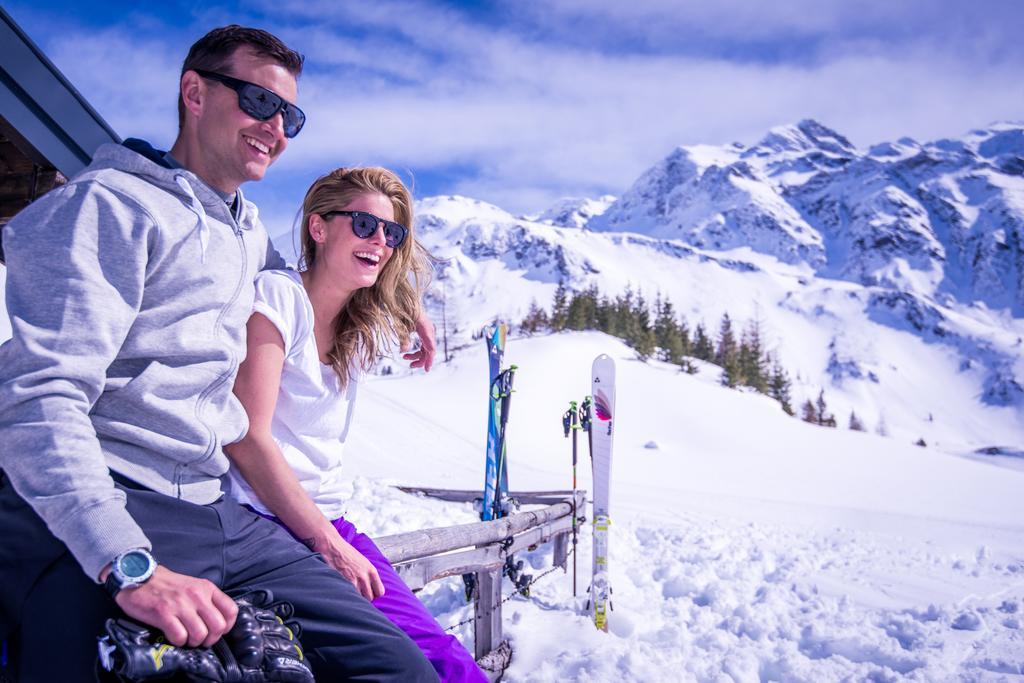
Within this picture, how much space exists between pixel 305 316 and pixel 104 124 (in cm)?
495

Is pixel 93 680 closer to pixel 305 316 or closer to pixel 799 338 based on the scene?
pixel 305 316

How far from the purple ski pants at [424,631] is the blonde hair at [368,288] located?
31.3 inches

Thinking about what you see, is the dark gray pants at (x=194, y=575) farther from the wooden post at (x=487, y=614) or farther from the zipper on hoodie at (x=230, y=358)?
the wooden post at (x=487, y=614)

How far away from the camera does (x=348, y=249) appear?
2.65 meters

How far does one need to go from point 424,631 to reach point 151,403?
1263 millimetres

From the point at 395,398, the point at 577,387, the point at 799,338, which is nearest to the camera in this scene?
the point at 395,398

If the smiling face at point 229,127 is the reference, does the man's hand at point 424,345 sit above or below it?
below

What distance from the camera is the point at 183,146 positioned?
81.4 inches

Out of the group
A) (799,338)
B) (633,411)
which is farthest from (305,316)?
(799,338)

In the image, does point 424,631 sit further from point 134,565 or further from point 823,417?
point 823,417

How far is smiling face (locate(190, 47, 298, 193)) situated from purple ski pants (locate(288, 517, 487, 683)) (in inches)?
47.8

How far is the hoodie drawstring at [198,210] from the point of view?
1.82 meters

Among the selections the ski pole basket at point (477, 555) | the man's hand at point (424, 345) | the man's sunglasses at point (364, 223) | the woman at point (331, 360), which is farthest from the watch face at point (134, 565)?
the ski pole basket at point (477, 555)

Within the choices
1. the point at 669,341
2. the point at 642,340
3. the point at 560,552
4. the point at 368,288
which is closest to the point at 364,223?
the point at 368,288
